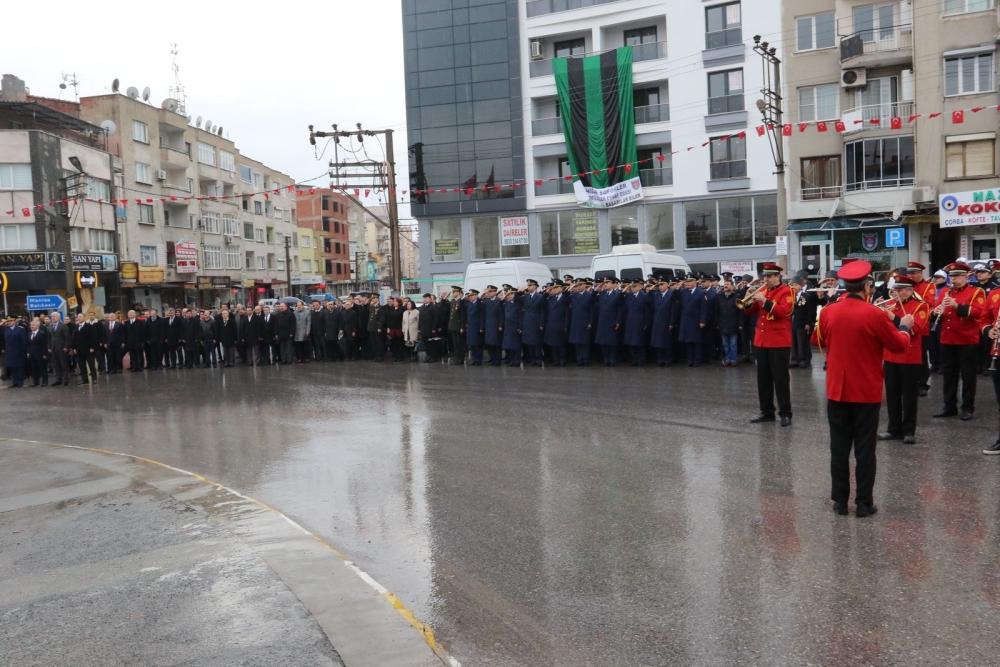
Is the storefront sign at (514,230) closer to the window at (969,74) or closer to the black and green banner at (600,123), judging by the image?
the black and green banner at (600,123)

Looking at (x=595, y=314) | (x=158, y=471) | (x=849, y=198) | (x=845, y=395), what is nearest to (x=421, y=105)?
(x=849, y=198)

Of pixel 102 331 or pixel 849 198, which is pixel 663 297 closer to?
pixel 102 331

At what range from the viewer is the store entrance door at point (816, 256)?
3672 cm

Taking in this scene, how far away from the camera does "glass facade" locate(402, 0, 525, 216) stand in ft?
144

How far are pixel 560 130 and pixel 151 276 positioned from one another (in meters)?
28.0

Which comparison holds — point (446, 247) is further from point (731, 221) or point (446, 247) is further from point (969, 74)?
point (969, 74)

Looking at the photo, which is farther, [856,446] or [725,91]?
[725,91]

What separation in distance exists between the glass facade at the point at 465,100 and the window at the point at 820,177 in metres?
14.1

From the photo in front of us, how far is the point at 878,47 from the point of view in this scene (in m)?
35.2

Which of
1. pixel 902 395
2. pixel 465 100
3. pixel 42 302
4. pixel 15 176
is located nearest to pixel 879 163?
pixel 465 100

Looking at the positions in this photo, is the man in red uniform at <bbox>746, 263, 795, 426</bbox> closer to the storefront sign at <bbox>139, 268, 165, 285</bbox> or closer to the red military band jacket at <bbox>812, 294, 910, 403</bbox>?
the red military band jacket at <bbox>812, 294, 910, 403</bbox>

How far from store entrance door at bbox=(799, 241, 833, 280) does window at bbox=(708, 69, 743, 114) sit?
7.35 m

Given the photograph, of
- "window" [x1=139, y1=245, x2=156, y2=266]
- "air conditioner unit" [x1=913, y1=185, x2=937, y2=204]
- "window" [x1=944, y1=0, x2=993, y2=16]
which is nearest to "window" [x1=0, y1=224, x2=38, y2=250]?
"window" [x1=139, y1=245, x2=156, y2=266]

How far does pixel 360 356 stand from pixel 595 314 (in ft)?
28.1
